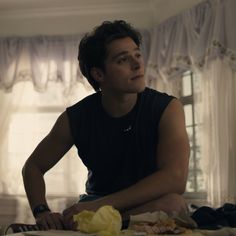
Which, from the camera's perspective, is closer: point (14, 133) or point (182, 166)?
point (182, 166)

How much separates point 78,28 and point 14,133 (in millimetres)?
1083

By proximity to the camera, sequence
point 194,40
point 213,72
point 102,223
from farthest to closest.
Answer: point 194,40 < point 213,72 < point 102,223

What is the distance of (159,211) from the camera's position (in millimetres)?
1188

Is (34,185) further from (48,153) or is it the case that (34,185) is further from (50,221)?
(50,221)

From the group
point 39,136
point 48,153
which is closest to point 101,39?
point 48,153

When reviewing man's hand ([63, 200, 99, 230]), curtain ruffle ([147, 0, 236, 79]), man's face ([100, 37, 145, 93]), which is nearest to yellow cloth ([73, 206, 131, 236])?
man's hand ([63, 200, 99, 230])

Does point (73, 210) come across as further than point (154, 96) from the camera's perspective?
No

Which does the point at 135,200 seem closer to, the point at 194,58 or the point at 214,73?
the point at 214,73

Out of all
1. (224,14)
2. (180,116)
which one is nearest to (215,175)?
(224,14)

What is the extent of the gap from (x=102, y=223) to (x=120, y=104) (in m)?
0.69

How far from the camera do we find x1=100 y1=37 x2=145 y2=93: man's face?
1565 millimetres

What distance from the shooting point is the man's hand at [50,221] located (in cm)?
131

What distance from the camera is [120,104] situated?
5.38 ft

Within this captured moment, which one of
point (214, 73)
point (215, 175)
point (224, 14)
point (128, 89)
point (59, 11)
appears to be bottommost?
point (215, 175)
